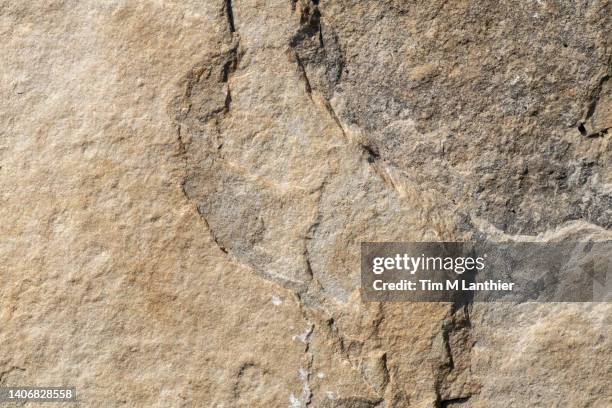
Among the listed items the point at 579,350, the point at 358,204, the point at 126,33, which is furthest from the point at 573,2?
the point at 126,33

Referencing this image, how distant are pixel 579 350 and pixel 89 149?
3.12ft

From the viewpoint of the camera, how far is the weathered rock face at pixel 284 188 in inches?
53.4

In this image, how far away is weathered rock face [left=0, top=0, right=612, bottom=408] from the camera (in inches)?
53.4

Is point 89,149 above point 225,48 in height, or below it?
below

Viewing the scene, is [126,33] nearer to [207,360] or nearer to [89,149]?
[89,149]

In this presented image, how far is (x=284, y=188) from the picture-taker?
1360 mm

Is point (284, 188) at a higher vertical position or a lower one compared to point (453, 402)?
higher

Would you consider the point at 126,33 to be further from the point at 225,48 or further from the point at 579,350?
the point at 579,350

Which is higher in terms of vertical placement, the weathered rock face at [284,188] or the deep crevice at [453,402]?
the weathered rock face at [284,188]

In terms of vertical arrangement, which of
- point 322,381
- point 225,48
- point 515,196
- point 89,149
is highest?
point 225,48

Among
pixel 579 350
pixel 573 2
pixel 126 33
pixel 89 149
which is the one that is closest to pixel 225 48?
pixel 126 33

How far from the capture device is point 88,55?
137cm

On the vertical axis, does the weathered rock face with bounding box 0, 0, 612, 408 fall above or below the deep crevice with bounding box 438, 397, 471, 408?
above

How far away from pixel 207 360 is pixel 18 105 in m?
0.58
